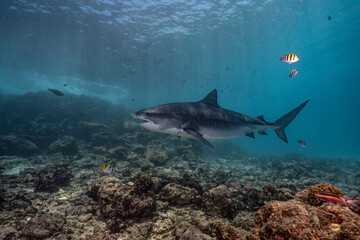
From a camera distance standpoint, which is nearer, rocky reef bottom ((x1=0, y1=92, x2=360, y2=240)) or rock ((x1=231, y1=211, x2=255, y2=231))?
rocky reef bottom ((x1=0, y1=92, x2=360, y2=240))

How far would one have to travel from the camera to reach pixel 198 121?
5238 mm

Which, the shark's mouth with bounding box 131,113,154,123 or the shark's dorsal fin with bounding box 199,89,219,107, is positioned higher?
the shark's dorsal fin with bounding box 199,89,219,107

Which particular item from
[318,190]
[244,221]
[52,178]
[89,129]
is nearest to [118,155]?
[52,178]

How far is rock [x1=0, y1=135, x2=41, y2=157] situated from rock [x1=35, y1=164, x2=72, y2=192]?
7855 mm

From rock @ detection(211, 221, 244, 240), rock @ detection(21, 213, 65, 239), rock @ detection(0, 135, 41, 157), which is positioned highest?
rock @ detection(211, 221, 244, 240)

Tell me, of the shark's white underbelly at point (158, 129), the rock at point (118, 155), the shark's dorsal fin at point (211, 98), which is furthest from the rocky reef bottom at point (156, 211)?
the shark's dorsal fin at point (211, 98)

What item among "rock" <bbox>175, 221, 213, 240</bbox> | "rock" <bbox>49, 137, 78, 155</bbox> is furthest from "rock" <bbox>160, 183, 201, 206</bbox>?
"rock" <bbox>49, 137, 78, 155</bbox>

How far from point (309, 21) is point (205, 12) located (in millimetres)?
16951

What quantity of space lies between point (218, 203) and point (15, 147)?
14072mm

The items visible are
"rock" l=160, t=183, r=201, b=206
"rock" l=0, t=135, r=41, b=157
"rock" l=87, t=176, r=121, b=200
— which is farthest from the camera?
"rock" l=0, t=135, r=41, b=157

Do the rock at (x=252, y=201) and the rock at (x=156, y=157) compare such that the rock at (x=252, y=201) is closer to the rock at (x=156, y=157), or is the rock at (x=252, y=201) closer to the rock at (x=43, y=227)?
the rock at (x=43, y=227)

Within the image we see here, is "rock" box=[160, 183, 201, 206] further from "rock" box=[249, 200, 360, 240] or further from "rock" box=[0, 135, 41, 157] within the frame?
"rock" box=[0, 135, 41, 157]

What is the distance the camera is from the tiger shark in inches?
171

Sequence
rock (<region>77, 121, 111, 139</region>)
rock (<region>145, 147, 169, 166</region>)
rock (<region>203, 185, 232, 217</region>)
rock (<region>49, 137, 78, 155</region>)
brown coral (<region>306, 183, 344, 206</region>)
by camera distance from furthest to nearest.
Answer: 1. rock (<region>77, 121, 111, 139</region>)
2. rock (<region>49, 137, 78, 155</region>)
3. rock (<region>145, 147, 169, 166</region>)
4. rock (<region>203, 185, 232, 217</region>)
5. brown coral (<region>306, 183, 344, 206</region>)
